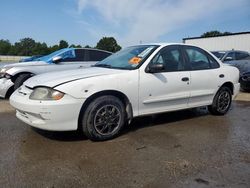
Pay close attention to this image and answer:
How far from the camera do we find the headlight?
3.91 m

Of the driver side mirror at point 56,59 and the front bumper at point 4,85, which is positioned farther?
the driver side mirror at point 56,59

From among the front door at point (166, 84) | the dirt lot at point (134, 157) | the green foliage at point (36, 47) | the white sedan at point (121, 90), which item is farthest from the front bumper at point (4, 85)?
the green foliage at point (36, 47)

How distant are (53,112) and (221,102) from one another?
3.66 m

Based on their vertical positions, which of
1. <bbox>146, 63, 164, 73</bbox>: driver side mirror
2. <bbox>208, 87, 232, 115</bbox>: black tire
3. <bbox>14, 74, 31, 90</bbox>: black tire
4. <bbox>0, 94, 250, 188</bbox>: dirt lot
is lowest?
<bbox>0, 94, 250, 188</bbox>: dirt lot

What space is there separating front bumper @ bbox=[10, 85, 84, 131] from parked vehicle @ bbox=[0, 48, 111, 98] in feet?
12.0

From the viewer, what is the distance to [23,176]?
3.06m

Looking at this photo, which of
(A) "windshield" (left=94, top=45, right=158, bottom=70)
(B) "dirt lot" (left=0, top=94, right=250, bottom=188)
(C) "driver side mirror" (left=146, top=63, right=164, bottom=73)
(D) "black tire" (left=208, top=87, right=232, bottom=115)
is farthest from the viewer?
(D) "black tire" (left=208, top=87, right=232, bottom=115)

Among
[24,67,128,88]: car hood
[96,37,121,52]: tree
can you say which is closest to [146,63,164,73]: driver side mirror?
[24,67,128,88]: car hood

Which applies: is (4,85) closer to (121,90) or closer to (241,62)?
(121,90)

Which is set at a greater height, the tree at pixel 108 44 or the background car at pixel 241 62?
the tree at pixel 108 44

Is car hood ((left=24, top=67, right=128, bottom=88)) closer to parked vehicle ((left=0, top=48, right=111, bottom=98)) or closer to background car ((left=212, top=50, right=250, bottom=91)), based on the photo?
parked vehicle ((left=0, top=48, right=111, bottom=98))

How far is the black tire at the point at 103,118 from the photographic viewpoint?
4.11m

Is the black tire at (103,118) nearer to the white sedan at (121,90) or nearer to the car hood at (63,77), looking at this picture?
the white sedan at (121,90)

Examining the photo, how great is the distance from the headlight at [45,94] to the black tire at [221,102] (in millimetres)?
3364
